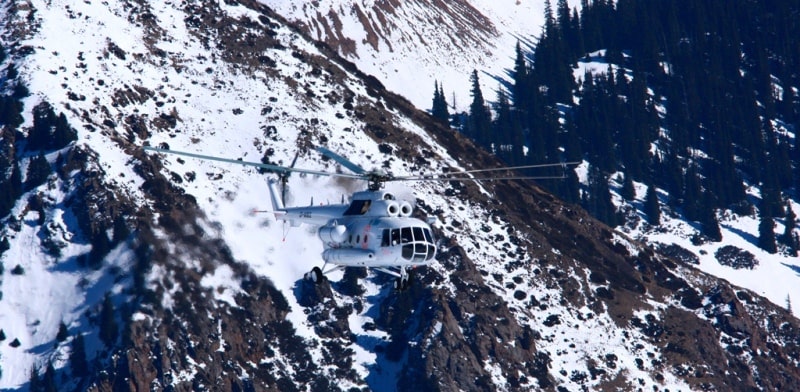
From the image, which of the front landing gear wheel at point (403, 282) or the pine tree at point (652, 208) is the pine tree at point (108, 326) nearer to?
the front landing gear wheel at point (403, 282)

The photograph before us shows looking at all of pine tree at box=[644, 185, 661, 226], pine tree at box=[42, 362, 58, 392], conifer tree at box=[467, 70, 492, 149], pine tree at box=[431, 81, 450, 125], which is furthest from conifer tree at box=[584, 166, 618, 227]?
pine tree at box=[42, 362, 58, 392]

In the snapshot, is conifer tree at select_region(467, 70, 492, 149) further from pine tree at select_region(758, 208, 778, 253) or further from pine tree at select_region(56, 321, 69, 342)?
pine tree at select_region(56, 321, 69, 342)

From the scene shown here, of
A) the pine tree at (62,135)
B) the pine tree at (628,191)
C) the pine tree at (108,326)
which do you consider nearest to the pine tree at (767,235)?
the pine tree at (628,191)

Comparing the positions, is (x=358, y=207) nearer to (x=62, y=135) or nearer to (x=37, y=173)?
(x=37, y=173)

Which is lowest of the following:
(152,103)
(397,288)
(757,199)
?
(757,199)

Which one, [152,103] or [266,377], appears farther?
[152,103]

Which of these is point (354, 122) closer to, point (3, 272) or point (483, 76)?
point (3, 272)

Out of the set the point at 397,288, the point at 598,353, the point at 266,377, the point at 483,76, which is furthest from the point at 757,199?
the point at 397,288
